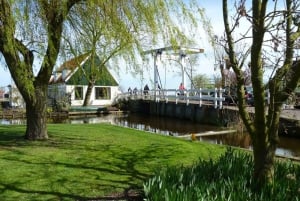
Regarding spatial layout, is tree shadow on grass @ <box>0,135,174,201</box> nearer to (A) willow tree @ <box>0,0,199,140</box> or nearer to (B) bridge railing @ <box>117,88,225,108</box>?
(A) willow tree @ <box>0,0,199,140</box>

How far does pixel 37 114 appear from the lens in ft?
33.9

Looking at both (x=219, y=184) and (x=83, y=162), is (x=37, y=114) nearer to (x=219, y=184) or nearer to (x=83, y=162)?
(x=83, y=162)

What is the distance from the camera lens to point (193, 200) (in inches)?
175

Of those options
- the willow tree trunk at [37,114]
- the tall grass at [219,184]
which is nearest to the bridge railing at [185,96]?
the willow tree trunk at [37,114]

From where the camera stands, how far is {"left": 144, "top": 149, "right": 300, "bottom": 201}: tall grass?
4.52 metres

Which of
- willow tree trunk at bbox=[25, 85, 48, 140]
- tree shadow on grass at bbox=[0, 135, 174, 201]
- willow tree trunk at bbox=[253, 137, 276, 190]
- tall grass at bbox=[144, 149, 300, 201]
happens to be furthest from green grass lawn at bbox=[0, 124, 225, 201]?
willow tree trunk at bbox=[253, 137, 276, 190]

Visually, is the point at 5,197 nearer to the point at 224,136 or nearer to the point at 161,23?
the point at 161,23

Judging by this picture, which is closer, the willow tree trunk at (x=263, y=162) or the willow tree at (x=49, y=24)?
the willow tree trunk at (x=263, y=162)

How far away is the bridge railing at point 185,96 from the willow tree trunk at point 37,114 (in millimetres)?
15909

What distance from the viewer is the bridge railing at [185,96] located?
2548 centimetres

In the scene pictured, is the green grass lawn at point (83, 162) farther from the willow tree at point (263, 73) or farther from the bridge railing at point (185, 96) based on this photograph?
the bridge railing at point (185, 96)

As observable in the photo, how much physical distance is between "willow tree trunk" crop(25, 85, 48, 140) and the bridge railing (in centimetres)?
1591

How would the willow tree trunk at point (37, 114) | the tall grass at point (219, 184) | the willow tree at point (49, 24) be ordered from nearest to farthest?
the tall grass at point (219, 184) < the willow tree at point (49, 24) < the willow tree trunk at point (37, 114)

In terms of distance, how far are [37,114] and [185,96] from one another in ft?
68.2
